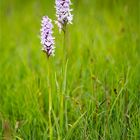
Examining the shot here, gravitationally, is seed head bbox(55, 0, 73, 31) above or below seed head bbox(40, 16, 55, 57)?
above

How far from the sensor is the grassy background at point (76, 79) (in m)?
2.62

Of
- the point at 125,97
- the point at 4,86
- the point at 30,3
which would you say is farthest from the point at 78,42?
the point at 30,3

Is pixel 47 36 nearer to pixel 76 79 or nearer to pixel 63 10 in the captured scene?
pixel 63 10

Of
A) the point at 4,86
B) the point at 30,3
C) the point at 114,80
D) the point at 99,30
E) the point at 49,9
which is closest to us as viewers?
the point at 114,80

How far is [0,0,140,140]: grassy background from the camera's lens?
103 inches

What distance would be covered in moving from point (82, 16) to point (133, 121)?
3338 millimetres

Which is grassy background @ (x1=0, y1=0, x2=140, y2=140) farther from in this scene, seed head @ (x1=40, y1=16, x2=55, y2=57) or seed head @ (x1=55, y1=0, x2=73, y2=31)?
seed head @ (x1=55, y1=0, x2=73, y2=31)

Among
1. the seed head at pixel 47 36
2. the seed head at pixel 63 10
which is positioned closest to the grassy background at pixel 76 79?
the seed head at pixel 47 36

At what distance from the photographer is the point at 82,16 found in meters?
5.81

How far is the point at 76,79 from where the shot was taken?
11.8ft

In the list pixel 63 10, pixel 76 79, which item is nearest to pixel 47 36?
pixel 63 10

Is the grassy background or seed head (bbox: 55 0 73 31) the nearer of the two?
seed head (bbox: 55 0 73 31)

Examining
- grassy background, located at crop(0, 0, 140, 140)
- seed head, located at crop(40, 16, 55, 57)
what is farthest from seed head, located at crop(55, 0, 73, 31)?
grassy background, located at crop(0, 0, 140, 140)

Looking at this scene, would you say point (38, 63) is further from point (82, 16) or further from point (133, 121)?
point (133, 121)
